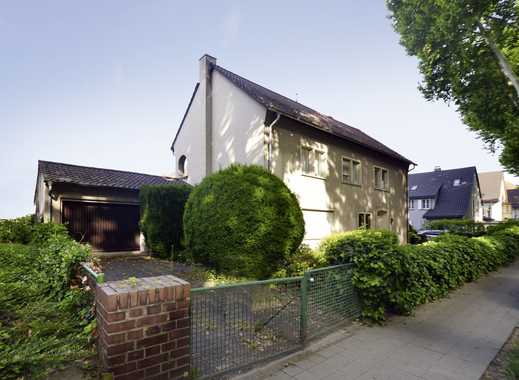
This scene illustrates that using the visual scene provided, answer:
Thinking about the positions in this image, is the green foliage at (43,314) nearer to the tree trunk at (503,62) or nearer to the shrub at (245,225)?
the shrub at (245,225)

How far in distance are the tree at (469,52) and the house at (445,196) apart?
20502 millimetres

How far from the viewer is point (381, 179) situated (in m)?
16.8

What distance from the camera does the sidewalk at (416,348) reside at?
3633 millimetres

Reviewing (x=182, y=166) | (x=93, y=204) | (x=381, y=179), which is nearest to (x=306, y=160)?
(x=381, y=179)

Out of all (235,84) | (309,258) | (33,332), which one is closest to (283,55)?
(235,84)

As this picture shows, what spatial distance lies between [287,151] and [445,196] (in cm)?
3210

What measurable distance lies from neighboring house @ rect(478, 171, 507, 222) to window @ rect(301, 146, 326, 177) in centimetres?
4108

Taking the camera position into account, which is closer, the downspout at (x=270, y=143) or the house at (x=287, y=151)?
the downspout at (x=270, y=143)

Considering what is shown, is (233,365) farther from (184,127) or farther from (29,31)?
(184,127)

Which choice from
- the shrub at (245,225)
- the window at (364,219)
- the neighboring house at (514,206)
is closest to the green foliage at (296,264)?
the shrub at (245,225)

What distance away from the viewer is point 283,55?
32.2 ft

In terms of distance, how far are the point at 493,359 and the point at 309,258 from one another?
13.9 ft

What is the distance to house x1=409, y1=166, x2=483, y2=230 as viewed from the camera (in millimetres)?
32125

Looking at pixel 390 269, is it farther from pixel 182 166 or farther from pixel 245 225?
→ pixel 182 166
